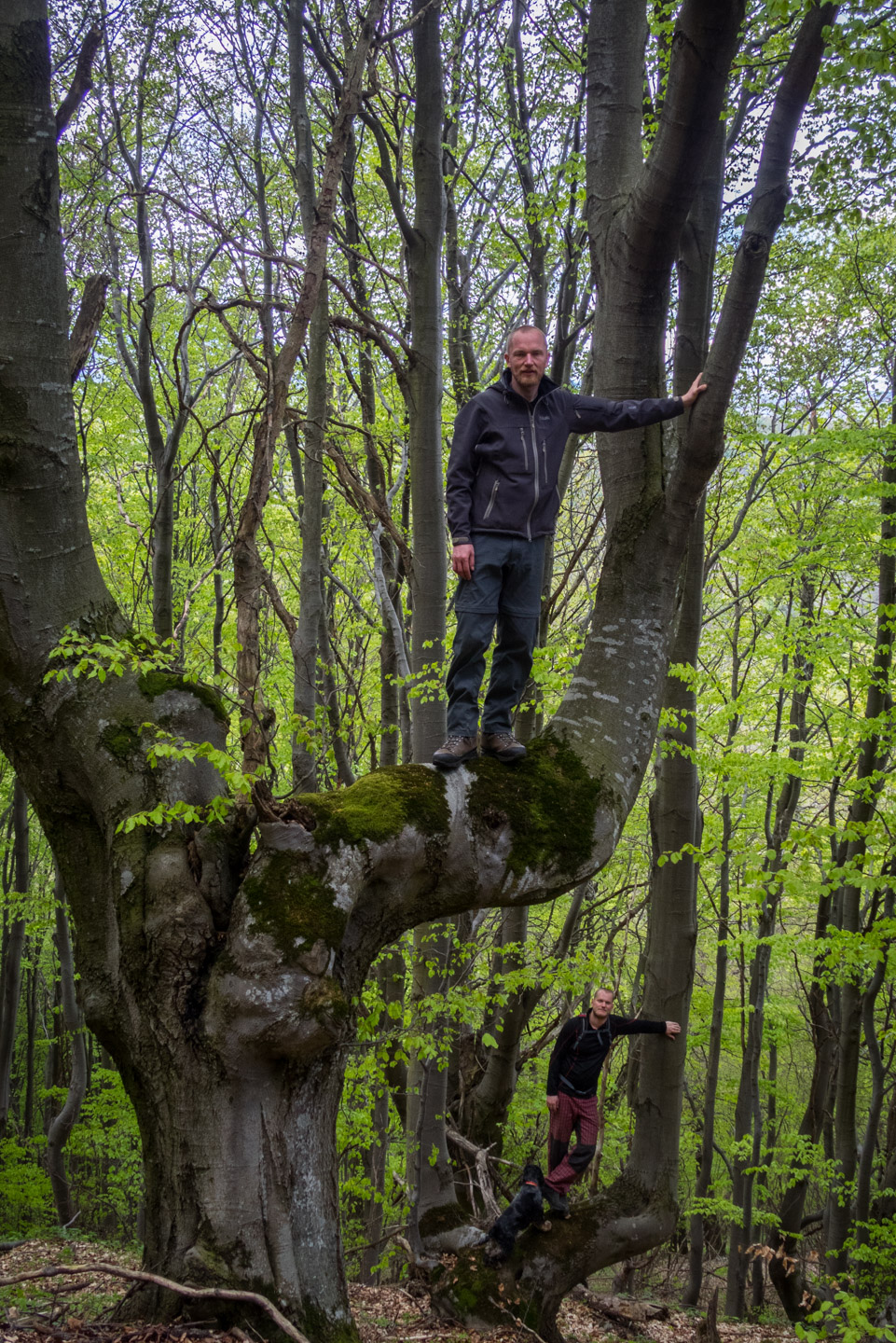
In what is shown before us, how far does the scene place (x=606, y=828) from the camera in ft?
10.9

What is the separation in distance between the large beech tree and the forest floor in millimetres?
210

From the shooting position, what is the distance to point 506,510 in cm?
344

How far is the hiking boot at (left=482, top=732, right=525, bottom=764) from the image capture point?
11.0 ft

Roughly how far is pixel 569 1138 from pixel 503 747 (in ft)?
12.1

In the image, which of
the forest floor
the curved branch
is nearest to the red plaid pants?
the forest floor

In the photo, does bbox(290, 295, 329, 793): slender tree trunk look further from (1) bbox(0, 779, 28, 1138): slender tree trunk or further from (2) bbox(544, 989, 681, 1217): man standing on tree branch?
(1) bbox(0, 779, 28, 1138): slender tree trunk

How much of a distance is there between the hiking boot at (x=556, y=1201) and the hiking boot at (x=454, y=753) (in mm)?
3570

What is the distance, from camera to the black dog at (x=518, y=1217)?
5.20 m

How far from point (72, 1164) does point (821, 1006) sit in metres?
15.1

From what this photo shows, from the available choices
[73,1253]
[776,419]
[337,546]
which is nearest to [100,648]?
[73,1253]

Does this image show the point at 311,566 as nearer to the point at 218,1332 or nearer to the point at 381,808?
the point at 381,808

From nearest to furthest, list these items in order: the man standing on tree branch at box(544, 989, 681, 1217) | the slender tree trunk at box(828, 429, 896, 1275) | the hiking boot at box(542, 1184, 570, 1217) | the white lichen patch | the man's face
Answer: the white lichen patch → the man's face → the hiking boot at box(542, 1184, 570, 1217) → the man standing on tree branch at box(544, 989, 681, 1217) → the slender tree trunk at box(828, 429, 896, 1275)

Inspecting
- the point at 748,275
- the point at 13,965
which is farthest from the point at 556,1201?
the point at 13,965

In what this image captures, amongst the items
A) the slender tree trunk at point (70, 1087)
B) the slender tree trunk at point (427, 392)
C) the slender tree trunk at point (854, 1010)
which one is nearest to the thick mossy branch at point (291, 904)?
the slender tree trunk at point (427, 392)
